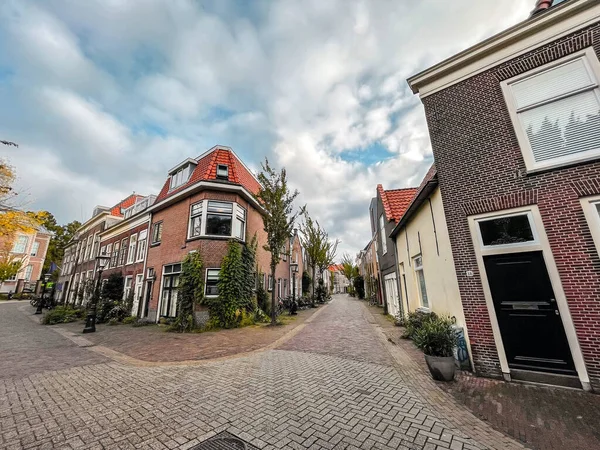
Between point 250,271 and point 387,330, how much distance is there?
7439 mm

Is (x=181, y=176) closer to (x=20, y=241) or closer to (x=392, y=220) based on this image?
(x=392, y=220)

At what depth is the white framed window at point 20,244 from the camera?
34.5 metres

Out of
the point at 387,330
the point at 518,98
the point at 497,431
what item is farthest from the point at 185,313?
the point at 518,98

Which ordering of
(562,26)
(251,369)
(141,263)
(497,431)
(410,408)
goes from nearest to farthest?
1. (497,431)
2. (410,408)
3. (562,26)
4. (251,369)
5. (141,263)

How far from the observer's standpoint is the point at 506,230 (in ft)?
17.2

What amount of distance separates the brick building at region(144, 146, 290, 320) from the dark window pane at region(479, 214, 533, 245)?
28.4ft

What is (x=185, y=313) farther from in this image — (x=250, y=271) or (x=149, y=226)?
(x=149, y=226)

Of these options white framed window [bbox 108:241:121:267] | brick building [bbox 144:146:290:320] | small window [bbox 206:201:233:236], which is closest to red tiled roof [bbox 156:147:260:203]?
brick building [bbox 144:146:290:320]

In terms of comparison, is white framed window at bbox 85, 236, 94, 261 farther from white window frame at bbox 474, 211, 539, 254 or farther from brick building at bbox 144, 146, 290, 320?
white window frame at bbox 474, 211, 539, 254

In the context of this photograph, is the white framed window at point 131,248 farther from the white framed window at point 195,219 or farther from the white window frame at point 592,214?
the white window frame at point 592,214

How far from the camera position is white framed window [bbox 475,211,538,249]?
5.02 metres

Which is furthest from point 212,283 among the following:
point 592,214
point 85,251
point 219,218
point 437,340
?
point 85,251

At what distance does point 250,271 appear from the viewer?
13.5 meters

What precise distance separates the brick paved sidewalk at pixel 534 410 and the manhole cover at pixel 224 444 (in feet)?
10.8
